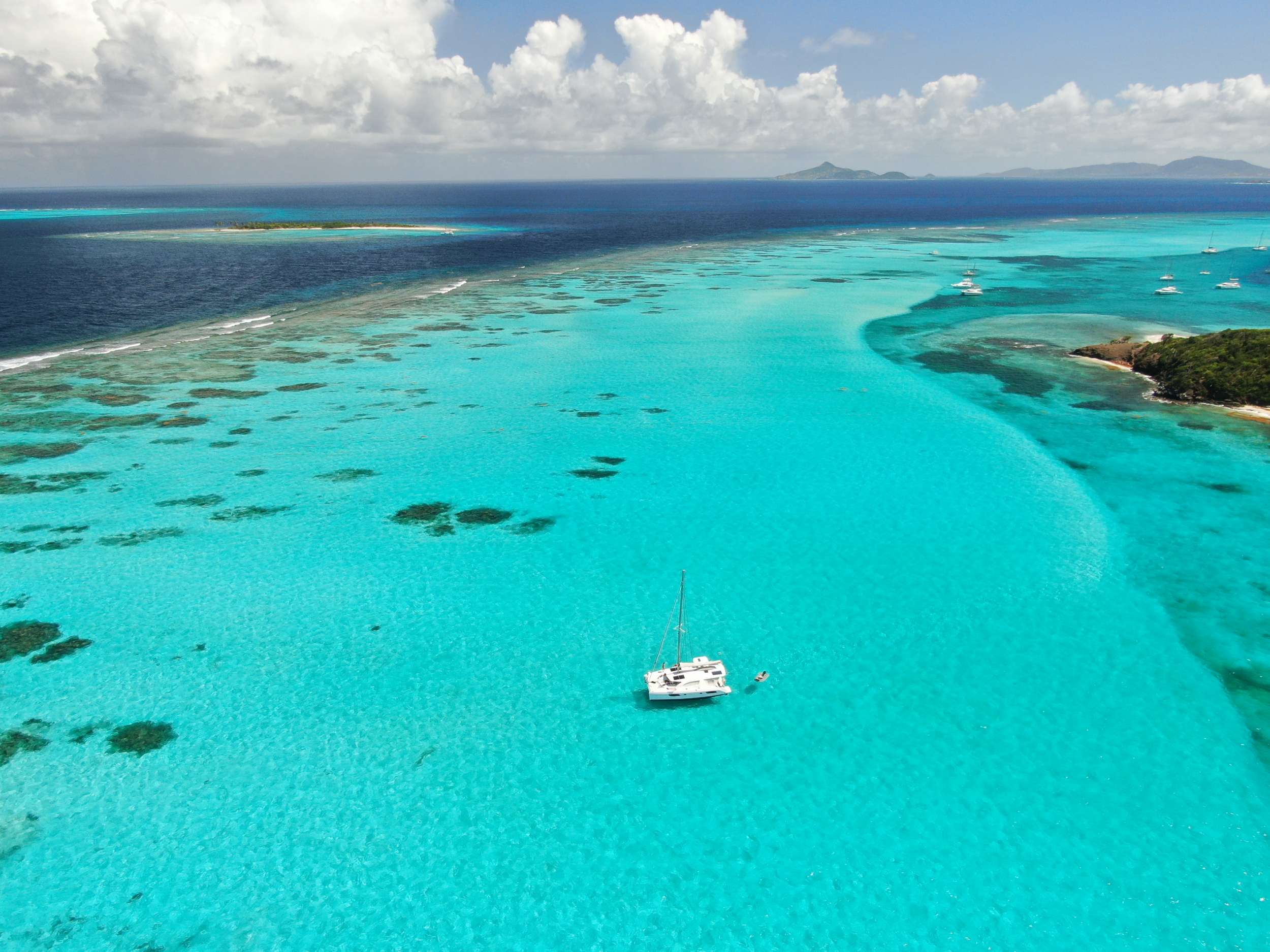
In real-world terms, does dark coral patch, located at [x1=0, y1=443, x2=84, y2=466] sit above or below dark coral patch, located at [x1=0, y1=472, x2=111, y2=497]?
above

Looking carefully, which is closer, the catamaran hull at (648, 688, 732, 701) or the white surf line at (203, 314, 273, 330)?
the catamaran hull at (648, 688, 732, 701)

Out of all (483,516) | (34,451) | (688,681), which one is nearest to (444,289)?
(34,451)

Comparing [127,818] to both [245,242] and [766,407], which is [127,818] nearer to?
[766,407]

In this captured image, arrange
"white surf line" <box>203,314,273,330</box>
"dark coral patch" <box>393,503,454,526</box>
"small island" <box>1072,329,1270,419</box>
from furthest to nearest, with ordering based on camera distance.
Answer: "white surf line" <box>203,314,273,330</box> < "small island" <box>1072,329,1270,419</box> < "dark coral patch" <box>393,503,454,526</box>

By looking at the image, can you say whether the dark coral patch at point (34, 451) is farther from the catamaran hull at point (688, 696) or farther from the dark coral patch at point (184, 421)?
the catamaran hull at point (688, 696)

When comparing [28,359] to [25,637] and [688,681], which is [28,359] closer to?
[25,637]

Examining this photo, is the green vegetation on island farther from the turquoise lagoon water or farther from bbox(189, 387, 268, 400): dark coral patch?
bbox(189, 387, 268, 400): dark coral patch

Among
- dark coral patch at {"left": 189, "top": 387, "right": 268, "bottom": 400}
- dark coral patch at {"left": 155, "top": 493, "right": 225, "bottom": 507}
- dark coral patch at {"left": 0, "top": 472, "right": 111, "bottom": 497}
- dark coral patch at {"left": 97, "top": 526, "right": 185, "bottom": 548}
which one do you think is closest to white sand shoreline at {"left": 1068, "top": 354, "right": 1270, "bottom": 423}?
dark coral patch at {"left": 155, "top": 493, "right": 225, "bottom": 507}
